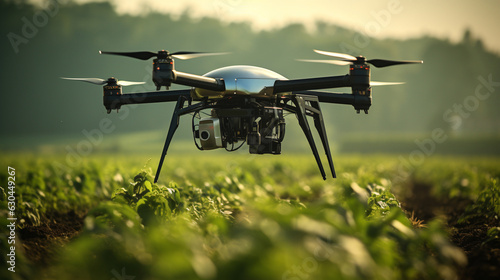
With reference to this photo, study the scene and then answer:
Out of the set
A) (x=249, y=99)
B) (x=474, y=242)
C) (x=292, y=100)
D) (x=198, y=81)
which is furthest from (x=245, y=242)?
(x=292, y=100)

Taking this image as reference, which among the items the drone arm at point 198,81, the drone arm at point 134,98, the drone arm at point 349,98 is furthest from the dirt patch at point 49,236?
the drone arm at point 349,98

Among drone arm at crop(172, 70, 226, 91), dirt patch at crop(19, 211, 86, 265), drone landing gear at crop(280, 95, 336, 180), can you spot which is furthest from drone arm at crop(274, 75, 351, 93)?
A: dirt patch at crop(19, 211, 86, 265)

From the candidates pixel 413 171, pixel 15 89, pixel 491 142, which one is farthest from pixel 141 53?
pixel 15 89

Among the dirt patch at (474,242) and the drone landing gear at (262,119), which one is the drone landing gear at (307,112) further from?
the dirt patch at (474,242)

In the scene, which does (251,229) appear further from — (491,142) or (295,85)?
(491,142)

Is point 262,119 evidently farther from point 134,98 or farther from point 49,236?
point 49,236
